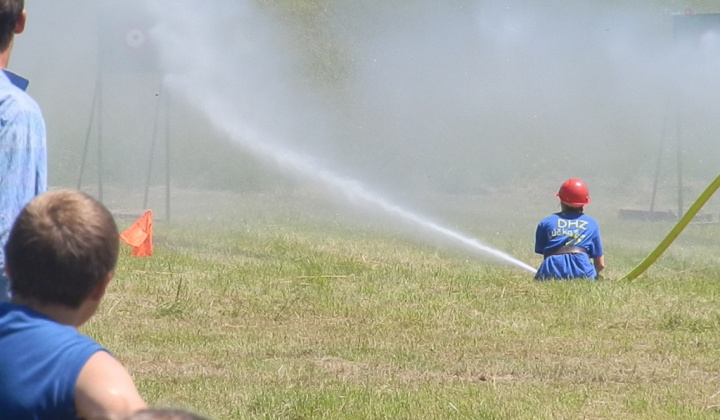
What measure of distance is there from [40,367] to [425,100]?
28.0m

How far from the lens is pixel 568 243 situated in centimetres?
890

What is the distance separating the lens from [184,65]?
58.9 feet

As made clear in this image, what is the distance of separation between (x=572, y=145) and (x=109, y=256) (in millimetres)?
27999

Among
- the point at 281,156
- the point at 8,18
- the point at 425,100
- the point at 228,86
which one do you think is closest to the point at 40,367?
the point at 8,18

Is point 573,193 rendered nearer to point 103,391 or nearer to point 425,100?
point 103,391

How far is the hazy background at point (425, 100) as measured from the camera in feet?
75.4

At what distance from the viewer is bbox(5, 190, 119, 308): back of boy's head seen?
2.26 metres

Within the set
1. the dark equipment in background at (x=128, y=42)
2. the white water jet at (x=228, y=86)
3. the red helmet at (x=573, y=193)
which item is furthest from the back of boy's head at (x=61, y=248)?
the dark equipment in background at (x=128, y=42)

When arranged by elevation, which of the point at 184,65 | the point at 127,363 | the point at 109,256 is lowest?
the point at 127,363

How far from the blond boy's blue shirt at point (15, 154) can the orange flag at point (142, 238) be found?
7109 millimetres

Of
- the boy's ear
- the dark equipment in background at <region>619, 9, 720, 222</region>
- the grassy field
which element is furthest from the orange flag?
the dark equipment in background at <region>619, 9, 720, 222</region>

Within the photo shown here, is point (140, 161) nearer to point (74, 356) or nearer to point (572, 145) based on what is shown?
point (572, 145)

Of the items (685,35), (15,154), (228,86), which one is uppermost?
(685,35)

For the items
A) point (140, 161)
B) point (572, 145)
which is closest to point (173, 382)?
point (140, 161)
